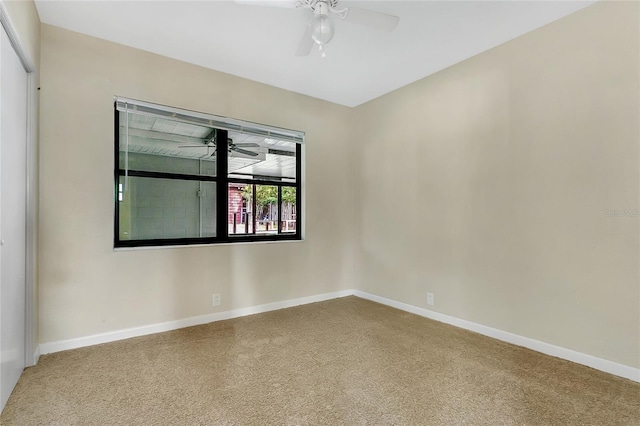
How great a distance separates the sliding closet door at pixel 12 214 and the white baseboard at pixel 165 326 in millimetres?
343

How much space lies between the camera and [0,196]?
168 cm

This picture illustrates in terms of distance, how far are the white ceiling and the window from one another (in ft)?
1.85

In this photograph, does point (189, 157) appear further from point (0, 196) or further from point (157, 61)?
point (0, 196)

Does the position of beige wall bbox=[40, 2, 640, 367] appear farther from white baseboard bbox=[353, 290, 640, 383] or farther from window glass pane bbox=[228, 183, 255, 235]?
window glass pane bbox=[228, 183, 255, 235]

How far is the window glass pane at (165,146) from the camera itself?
2867 mm

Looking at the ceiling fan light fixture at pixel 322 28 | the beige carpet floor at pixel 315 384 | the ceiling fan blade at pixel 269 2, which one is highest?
the ceiling fan blade at pixel 269 2

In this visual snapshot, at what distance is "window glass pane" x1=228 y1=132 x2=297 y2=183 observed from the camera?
351 centimetres

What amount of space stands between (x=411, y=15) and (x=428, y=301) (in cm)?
261

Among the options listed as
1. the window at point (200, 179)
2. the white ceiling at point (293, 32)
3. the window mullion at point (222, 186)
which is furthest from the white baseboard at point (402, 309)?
the white ceiling at point (293, 32)

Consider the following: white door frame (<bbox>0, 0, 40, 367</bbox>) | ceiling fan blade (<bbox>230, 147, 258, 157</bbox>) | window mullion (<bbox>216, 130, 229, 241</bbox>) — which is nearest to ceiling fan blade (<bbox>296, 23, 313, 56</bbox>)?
window mullion (<bbox>216, 130, 229, 241</bbox>)

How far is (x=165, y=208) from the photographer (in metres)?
3.09

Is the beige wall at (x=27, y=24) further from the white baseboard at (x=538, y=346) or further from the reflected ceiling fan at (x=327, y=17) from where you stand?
the white baseboard at (x=538, y=346)

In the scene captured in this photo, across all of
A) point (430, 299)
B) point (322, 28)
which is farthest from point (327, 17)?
point (430, 299)

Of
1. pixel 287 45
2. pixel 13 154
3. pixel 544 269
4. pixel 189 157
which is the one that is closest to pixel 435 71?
pixel 287 45
